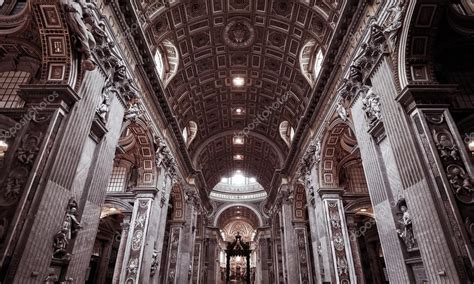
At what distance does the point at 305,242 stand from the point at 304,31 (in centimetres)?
1324

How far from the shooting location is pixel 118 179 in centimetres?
1602

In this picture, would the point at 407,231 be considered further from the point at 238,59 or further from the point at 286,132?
the point at 286,132

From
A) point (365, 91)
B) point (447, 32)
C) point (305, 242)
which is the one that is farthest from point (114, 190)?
point (447, 32)

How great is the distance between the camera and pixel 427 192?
5.40 meters

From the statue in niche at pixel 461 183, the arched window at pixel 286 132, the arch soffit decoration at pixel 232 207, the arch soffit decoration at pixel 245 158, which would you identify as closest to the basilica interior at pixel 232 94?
the statue in niche at pixel 461 183

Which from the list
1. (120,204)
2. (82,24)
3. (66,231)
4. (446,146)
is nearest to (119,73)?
(82,24)

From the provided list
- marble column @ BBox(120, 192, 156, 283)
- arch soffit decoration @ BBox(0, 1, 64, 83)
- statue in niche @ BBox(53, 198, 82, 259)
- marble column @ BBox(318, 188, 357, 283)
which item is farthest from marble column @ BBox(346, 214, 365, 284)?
arch soffit decoration @ BBox(0, 1, 64, 83)

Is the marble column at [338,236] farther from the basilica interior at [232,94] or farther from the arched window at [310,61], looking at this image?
the arched window at [310,61]

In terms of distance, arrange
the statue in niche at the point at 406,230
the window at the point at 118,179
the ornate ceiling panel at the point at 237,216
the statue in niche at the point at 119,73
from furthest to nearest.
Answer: the ornate ceiling panel at the point at 237,216 → the window at the point at 118,179 → the statue in niche at the point at 119,73 → the statue in niche at the point at 406,230

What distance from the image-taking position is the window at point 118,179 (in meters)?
15.7

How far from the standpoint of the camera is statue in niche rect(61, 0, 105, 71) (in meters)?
6.17

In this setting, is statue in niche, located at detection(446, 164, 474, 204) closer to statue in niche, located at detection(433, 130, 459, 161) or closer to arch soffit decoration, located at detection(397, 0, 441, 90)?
statue in niche, located at detection(433, 130, 459, 161)
